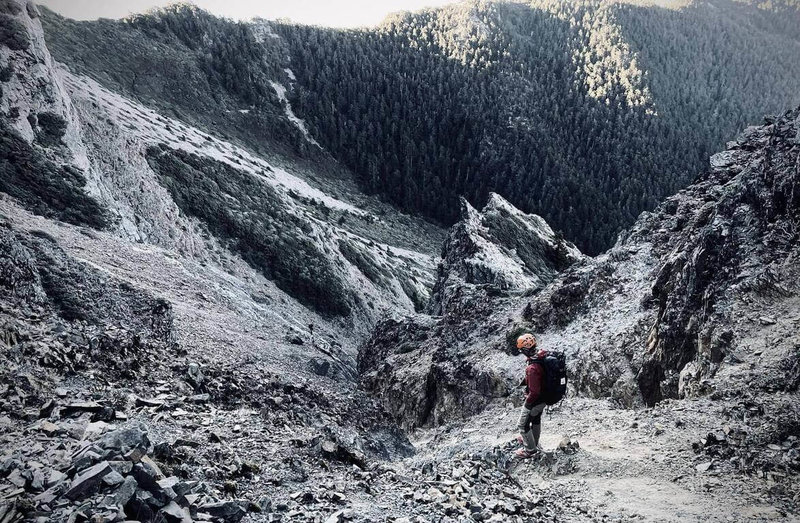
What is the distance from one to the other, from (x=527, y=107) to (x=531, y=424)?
13546 cm

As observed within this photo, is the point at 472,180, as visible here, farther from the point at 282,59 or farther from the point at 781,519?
the point at 781,519

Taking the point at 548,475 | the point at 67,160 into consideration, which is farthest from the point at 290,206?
the point at 548,475

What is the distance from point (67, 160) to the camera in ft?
108

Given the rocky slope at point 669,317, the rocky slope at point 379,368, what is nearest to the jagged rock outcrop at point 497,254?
the rocky slope at point 379,368

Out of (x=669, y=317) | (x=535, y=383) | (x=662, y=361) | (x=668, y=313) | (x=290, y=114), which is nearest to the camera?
(x=535, y=383)

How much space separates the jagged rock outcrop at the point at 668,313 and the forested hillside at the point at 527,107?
8773 cm

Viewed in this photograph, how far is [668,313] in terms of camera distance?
1647 cm

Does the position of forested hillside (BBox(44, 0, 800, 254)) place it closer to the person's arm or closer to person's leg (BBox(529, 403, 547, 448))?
the person's arm

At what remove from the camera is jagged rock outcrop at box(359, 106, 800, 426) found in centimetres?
1303

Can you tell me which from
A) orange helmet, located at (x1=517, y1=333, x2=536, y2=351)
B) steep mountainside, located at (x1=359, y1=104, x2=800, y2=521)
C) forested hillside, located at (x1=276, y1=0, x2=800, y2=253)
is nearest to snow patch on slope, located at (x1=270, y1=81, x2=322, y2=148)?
forested hillside, located at (x1=276, y1=0, x2=800, y2=253)

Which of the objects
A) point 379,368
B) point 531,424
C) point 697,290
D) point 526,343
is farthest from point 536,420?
point 379,368

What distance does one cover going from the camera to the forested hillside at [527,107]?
117m

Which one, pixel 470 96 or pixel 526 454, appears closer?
pixel 526 454

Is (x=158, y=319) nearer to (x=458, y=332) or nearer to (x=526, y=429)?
(x=458, y=332)
